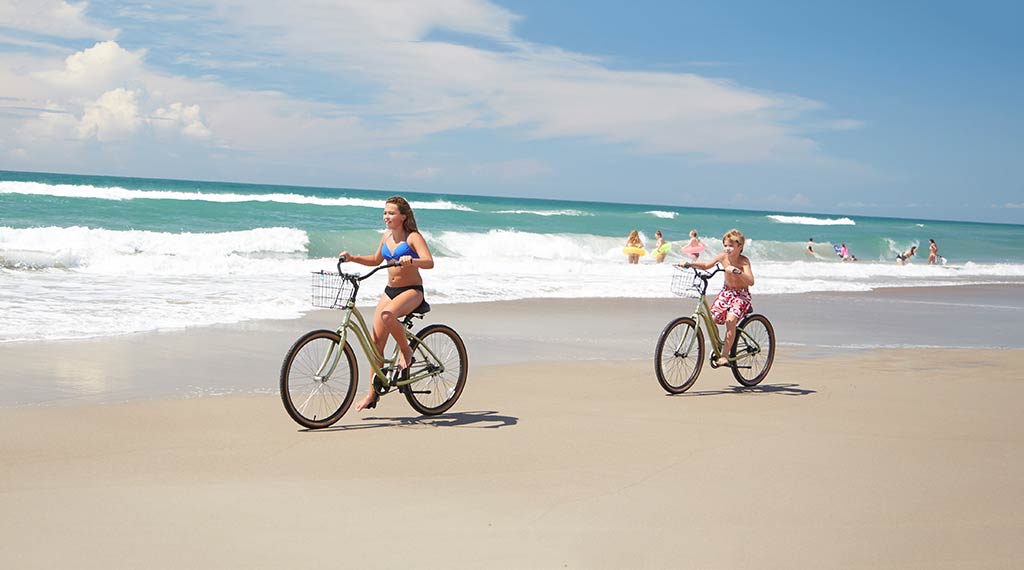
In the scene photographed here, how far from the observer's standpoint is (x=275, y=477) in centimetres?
496

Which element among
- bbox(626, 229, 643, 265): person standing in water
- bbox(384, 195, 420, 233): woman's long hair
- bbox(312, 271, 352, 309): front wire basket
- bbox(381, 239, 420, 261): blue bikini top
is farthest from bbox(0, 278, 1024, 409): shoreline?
bbox(626, 229, 643, 265): person standing in water

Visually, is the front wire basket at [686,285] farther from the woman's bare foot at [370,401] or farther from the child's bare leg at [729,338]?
the woman's bare foot at [370,401]

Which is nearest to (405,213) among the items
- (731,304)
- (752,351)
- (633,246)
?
(731,304)

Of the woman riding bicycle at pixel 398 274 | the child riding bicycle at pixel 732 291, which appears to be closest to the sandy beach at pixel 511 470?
the child riding bicycle at pixel 732 291

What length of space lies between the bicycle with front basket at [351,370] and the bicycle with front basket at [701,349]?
204 cm

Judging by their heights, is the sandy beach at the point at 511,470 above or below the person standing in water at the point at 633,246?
below

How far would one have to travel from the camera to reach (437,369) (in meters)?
6.84

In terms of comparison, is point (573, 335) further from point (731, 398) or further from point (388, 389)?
point (388, 389)

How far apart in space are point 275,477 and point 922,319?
1359cm

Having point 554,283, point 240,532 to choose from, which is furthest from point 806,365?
point 554,283

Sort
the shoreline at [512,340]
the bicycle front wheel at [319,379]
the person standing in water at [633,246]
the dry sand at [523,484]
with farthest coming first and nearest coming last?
1. the person standing in water at [633,246]
2. the shoreline at [512,340]
3. the bicycle front wheel at [319,379]
4. the dry sand at [523,484]

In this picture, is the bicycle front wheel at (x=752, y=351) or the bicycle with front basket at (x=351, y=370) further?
the bicycle front wheel at (x=752, y=351)

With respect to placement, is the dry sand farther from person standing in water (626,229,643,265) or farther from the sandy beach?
person standing in water (626,229,643,265)

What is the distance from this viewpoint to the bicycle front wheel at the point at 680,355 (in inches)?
316
